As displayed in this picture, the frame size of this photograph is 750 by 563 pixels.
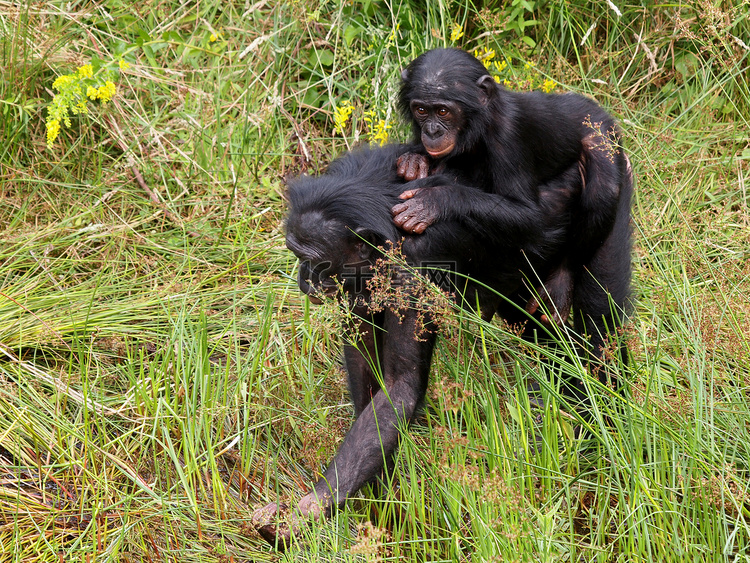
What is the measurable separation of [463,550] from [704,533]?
98 cm

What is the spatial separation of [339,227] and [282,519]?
1.26 metres

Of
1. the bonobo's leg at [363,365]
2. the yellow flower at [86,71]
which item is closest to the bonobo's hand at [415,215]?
the bonobo's leg at [363,365]

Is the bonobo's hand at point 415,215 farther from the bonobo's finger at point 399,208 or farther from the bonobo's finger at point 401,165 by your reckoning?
the bonobo's finger at point 401,165

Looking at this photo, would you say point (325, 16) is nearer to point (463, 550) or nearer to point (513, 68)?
point (513, 68)

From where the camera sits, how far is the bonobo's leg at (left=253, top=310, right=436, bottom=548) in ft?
11.9

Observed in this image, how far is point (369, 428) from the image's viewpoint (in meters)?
3.72

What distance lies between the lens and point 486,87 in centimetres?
418

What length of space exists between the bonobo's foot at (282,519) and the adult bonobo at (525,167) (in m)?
1.25

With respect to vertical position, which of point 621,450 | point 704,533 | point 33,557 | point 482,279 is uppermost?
point 482,279

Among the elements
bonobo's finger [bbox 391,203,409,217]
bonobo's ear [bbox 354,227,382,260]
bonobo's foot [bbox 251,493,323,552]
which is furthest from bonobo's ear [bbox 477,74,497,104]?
bonobo's foot [bbox 251,493,323,552]

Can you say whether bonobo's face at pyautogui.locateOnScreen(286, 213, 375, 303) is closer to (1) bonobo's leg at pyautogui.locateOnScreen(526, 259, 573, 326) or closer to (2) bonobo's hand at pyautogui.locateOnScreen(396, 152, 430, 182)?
(2) bonobo's hand at pyautogui.locateOnScreen(396, 152, 430, 182)

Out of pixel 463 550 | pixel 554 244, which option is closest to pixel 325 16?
pixel 554 244

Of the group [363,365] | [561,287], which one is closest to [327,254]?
[363,365]

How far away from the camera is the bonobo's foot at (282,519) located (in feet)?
11.4
